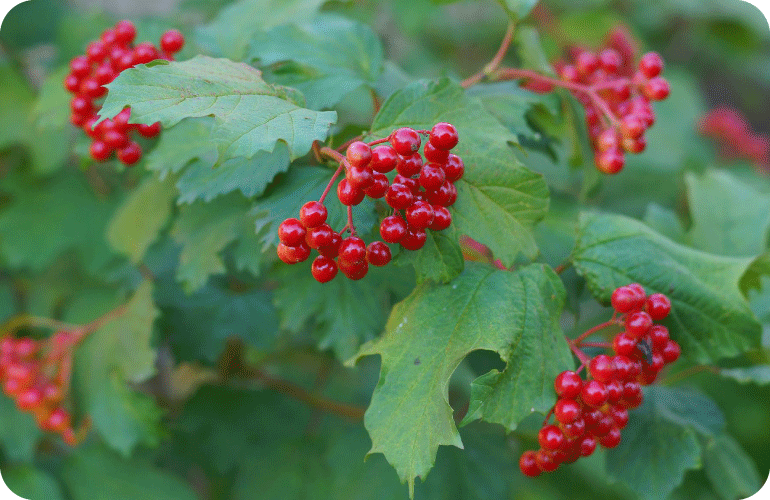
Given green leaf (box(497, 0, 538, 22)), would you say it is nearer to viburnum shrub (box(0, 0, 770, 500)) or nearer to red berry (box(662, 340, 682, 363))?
viburnum shrub (box(0, 0, 770, 500))

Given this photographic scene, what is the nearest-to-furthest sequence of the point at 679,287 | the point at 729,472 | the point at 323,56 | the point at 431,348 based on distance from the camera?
the point at 431,348 → the point at 679,287 → the point at 323,56 → the point at 729,472

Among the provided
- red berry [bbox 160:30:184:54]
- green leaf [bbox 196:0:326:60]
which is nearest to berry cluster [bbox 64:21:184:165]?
red berry [bbox 160:30:184:54]

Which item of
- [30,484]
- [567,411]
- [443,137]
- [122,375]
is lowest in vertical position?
[30,484]

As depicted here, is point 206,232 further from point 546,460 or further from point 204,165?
point 546,460

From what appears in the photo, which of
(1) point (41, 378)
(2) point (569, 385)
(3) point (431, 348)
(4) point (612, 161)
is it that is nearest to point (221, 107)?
(3) point (431, 348)

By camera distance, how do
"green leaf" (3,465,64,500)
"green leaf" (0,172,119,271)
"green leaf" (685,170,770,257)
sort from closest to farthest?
"green leaf" (685,170,770,257), "green leaf" (3,465,64,500), "green leaf" (0,172,119,271)

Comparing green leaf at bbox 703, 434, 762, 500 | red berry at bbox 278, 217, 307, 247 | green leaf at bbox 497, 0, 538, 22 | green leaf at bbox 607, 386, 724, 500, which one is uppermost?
green leaf at bbox 497, 0, 538, 22

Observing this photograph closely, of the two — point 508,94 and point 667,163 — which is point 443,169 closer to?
point 508,94
